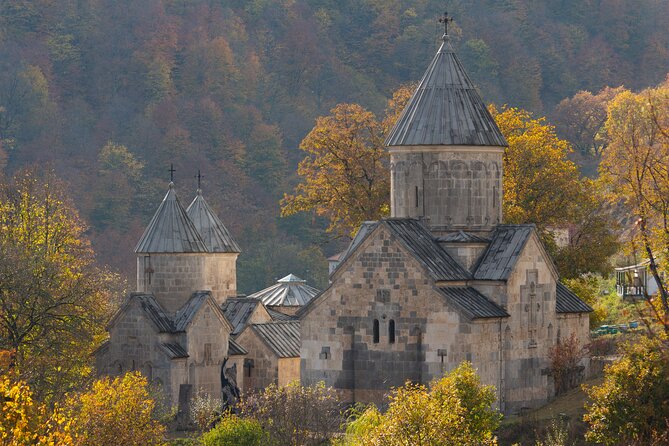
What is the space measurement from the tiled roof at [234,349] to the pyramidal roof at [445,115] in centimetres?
895

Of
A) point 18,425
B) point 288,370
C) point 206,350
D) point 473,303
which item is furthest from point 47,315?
point 18,425

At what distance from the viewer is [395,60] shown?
13525 centimetres

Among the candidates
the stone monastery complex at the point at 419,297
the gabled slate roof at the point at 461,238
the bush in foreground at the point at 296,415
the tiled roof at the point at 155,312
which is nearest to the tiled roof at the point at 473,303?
the stone monastery complex at the point at 419,297

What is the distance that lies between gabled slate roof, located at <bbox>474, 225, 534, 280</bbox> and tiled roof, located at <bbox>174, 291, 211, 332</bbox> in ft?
29.7

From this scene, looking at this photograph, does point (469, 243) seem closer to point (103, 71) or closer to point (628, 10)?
point (103, 71)

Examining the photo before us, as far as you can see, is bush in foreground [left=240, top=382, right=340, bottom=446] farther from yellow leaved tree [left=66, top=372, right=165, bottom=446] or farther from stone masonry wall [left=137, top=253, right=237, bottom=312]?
stone masonry wall [left=137, top=253, right=237, bottom=312]

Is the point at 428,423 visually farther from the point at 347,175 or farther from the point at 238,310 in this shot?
the point at 347,175

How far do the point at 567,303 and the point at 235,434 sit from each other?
12.6m

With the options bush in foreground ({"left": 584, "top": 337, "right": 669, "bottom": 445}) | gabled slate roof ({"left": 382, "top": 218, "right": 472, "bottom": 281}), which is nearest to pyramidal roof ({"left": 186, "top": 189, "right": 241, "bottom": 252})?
gabled slate roof ({"left": 382, "top": 218, "right": 472, "bottom": 281})

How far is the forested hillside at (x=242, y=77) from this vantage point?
109m

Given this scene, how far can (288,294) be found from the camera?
196ft

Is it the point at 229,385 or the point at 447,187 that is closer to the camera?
the point at 447,187

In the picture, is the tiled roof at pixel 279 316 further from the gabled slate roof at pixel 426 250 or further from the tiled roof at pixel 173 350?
the gabled slate roof at pixel 426 250

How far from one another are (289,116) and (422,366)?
85.3m
